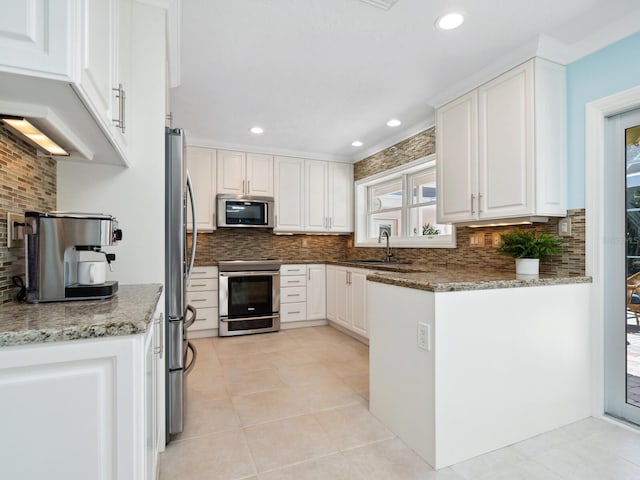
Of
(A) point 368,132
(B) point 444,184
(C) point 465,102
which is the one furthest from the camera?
(A) point 368,132

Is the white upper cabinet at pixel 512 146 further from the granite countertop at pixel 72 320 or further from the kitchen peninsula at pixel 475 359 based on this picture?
the granite countertop at pixel 72 320

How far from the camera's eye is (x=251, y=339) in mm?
3938

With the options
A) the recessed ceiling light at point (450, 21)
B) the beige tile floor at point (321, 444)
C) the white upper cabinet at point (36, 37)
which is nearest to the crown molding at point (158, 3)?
the white upper cabinet at point (36, 37)

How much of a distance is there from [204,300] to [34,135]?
294cm

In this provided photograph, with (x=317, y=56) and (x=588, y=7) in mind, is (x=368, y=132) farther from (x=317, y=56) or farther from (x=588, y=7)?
(x=588, y=7)

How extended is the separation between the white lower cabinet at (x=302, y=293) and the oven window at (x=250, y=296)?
0.20 metres

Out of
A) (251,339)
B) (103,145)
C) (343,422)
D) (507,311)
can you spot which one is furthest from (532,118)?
(251,339)

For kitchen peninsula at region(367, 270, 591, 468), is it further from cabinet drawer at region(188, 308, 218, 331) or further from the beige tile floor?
cabinet drawer at region(188, 308, 218, 331)

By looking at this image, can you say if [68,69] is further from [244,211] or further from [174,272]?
[244,211]

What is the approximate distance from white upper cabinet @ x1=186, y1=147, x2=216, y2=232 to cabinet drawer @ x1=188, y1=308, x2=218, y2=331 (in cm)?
100

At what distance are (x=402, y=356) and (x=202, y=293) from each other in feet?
9.16

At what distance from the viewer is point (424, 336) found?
67.1 inches

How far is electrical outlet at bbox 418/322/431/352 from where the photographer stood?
1.68m

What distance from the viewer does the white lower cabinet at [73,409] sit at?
0.81 m
